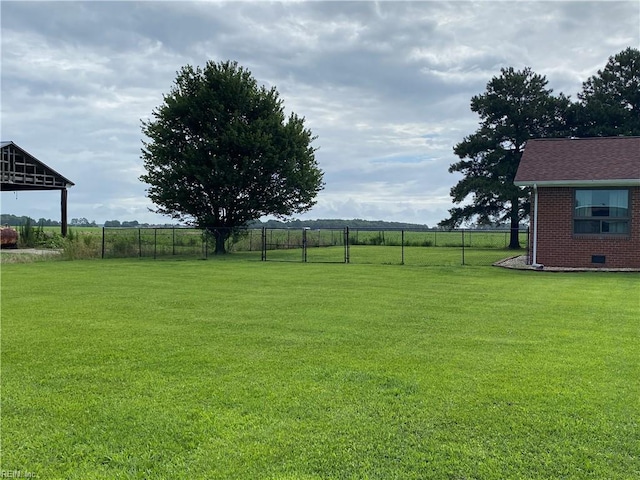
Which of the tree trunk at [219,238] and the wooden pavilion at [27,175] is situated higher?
the wooden pavilion at [27,175]

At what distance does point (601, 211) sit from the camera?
1420 centimetres

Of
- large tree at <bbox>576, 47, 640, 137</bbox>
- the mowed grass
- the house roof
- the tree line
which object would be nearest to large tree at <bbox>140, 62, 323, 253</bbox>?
the tree line

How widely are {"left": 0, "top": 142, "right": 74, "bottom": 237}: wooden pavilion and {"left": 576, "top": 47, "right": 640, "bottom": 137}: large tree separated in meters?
30.5

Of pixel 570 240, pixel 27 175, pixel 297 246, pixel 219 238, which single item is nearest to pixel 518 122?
→ pixel 297 246

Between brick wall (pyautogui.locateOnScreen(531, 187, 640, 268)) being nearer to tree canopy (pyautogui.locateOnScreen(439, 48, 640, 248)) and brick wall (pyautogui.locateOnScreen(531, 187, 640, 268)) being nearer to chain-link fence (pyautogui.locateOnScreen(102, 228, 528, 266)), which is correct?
chain-link fence (pyautogui.locateOnScreen(102, 228, 528, 266))

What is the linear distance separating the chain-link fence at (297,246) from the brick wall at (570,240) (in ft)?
8.36

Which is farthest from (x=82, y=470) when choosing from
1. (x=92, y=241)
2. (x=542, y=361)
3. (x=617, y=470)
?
(x=92, y=241)

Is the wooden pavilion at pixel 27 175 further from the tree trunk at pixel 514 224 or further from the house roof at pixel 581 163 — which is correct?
the tree trunk at pixel 514 224

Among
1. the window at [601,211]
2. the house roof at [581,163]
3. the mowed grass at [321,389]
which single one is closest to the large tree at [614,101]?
the house roof at [581,163]

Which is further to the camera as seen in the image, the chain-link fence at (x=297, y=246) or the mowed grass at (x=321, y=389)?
the chain-link fence at (x=297, y=246)

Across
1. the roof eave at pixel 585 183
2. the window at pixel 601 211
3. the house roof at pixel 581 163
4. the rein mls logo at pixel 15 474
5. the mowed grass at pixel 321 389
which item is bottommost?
the rein mls logo at pixel 15 474

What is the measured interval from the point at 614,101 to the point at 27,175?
34.0 meters

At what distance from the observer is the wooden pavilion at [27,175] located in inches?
928

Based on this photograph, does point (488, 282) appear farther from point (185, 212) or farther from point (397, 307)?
point (185, 212)
